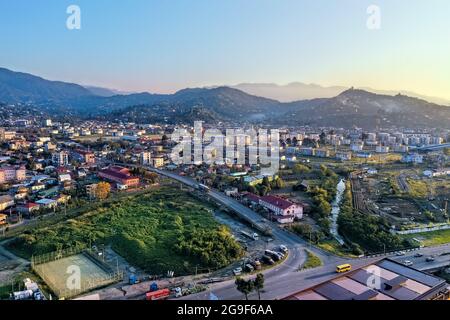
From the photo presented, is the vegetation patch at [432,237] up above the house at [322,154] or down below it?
below

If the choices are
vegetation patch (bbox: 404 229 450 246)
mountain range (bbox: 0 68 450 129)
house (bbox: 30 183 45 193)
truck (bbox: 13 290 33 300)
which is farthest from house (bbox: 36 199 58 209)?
mountain range (bbox: 0 68 450 129)

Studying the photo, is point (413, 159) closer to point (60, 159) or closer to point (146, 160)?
point (146, 160)

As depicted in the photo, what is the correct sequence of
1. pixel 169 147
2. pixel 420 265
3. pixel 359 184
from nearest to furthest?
pixel 420 265 → pixel 359 184 → pixel 169 147

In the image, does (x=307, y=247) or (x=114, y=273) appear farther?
(x=307, y=247)

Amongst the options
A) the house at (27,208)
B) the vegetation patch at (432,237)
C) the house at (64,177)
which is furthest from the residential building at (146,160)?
the vegetation patch at (432,237)

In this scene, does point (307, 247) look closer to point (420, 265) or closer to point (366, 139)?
point (420, 265)

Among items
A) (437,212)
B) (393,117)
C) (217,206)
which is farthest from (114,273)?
(393,117)

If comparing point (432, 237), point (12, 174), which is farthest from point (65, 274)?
point (12, 174)

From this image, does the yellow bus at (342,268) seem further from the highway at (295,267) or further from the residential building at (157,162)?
the residential building at (157,162)
